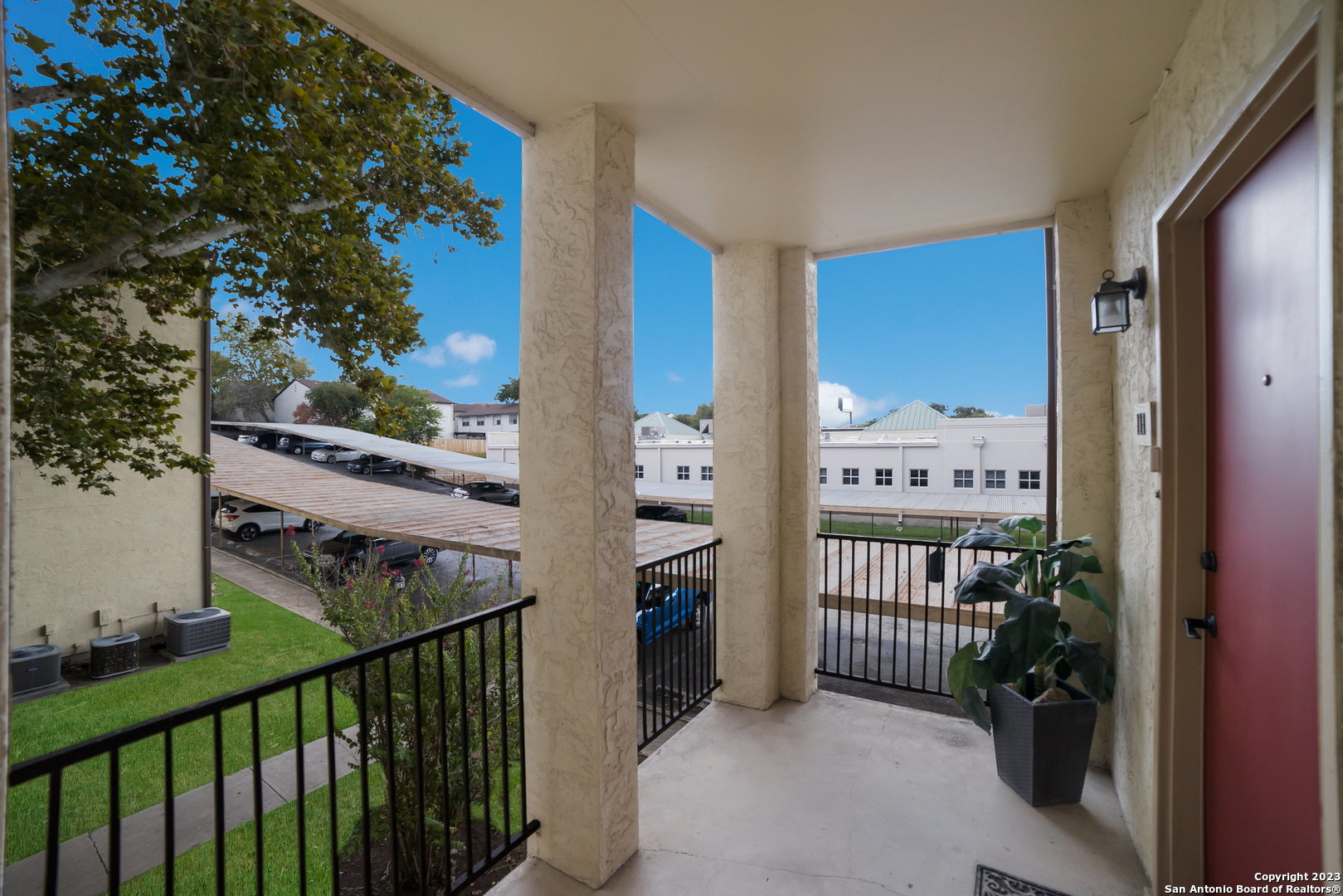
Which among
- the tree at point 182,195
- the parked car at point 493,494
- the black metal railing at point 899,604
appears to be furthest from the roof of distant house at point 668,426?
the tree at point 182,195

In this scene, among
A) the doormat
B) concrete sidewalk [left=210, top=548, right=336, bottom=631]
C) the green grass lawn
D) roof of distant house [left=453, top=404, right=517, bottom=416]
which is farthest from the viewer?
concrete sidewalk [left=210, top=548, right=336, bottom=631]

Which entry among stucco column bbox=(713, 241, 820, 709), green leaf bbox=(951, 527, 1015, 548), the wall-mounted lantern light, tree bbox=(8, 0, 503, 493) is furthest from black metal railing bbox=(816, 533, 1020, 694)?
tree bbox=(8, 0, 503, 493)

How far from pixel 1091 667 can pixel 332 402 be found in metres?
4.73

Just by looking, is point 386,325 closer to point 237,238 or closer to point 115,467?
point 237,238

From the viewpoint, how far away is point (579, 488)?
1710 millimetres

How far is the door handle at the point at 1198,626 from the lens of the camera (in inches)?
56.0

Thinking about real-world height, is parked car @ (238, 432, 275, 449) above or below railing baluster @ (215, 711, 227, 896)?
above

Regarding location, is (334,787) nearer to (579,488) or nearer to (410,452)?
(579,488)

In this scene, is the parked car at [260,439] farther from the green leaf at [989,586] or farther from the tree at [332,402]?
the green leaf at [989,586]

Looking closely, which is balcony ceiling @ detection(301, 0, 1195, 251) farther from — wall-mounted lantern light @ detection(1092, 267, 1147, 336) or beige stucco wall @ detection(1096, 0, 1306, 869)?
wall-mounted lantern light @ detection(1092, 267, 1147, 336)

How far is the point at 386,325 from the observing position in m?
3.73

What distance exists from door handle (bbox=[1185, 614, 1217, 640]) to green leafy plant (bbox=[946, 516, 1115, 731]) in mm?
500

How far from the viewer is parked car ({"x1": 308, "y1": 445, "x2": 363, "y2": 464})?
7.65m

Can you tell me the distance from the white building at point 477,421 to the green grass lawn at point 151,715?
2.52 metres
